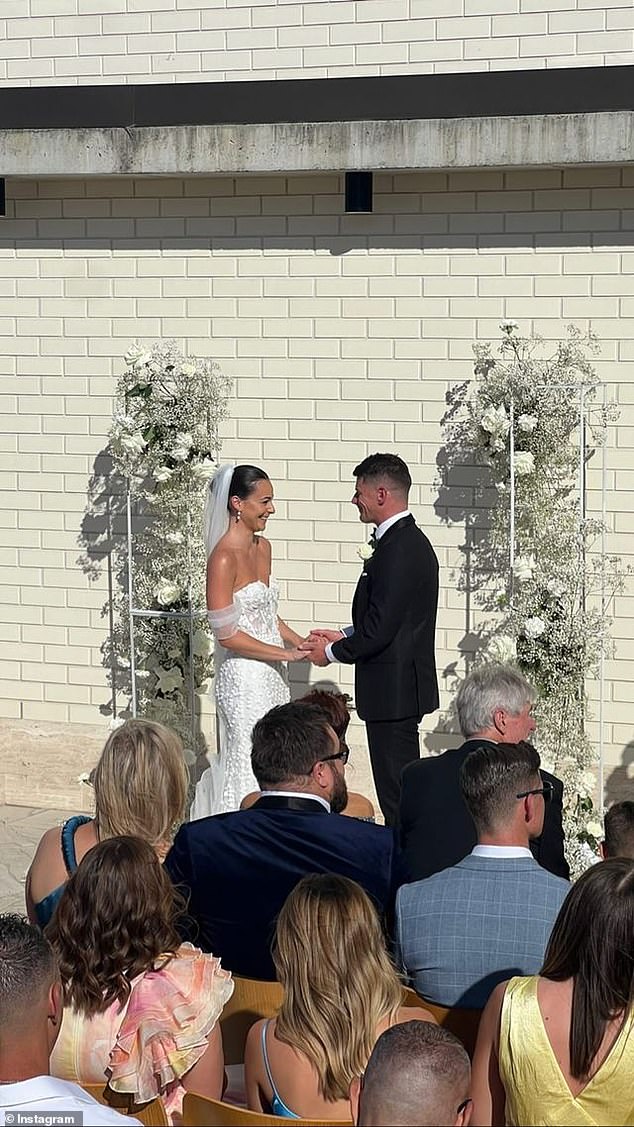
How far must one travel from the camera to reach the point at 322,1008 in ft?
11.7

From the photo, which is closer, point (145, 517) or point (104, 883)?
point (104, 883)

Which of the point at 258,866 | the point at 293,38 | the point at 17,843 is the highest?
the point at 293,38

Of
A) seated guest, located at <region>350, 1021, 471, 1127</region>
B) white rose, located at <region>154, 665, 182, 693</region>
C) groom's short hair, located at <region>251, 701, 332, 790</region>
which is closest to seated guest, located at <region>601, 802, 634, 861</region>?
groom's short hair, located at <region>251, 701, 332, 790</region>

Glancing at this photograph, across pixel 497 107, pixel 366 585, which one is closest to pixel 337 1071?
pixel 366 585

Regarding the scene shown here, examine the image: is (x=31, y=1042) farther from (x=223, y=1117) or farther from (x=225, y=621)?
(x=225, y=621)

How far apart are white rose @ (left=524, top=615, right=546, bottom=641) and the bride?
3.78 ft

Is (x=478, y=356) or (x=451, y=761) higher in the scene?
(x=478, y=356)

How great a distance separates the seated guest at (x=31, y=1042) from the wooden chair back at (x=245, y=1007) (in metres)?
0.93

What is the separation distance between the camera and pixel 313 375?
27.5 ft

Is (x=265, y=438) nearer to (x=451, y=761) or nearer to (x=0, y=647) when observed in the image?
(x=0, y=647)

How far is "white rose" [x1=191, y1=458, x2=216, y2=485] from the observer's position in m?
8.19

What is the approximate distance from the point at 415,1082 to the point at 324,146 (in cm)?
604

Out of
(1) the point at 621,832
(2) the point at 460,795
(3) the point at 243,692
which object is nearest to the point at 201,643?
(3) the point at 243,692

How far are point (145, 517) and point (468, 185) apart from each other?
2693mm
